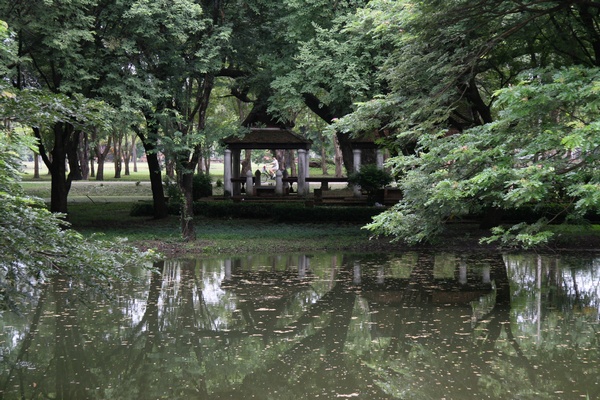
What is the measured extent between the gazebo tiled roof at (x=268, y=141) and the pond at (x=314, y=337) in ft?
44.0

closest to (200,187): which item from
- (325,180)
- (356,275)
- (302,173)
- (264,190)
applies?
(264,190)

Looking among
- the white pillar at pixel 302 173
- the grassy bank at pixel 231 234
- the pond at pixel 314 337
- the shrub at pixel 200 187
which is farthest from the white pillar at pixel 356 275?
the shrub at pixel 200 187

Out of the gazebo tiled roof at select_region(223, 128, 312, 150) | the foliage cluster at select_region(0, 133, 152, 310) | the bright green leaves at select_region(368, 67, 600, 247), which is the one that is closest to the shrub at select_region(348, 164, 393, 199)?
the gazebo tiled roof at select_region(223, 128, 312, 150)

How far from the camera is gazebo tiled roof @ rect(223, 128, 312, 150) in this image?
2812 centimetres

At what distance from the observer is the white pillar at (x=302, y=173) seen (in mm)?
27977

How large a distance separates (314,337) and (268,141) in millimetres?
19061

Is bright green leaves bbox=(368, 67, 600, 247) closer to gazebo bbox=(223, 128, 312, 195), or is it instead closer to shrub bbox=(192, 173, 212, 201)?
gazebo bbox=(223, 128, 312, 195)

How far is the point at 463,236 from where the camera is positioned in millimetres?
20250

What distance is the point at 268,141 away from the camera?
28.1 metres

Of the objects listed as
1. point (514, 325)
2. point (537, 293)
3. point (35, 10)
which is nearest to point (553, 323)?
point (514, 325)

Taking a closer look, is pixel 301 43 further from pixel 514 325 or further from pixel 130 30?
pixel 514 325

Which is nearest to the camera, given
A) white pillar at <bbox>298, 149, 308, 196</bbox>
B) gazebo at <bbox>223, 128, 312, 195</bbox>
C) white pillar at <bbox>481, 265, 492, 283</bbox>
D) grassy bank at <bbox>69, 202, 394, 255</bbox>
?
white pillar at <bbox>481, 265, 492, 283</bbox>

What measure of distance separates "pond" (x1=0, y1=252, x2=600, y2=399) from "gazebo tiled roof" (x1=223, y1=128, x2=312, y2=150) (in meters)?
13.4

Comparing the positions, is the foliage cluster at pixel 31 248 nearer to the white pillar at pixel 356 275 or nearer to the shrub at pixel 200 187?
the white pillar at pixel 356 275
